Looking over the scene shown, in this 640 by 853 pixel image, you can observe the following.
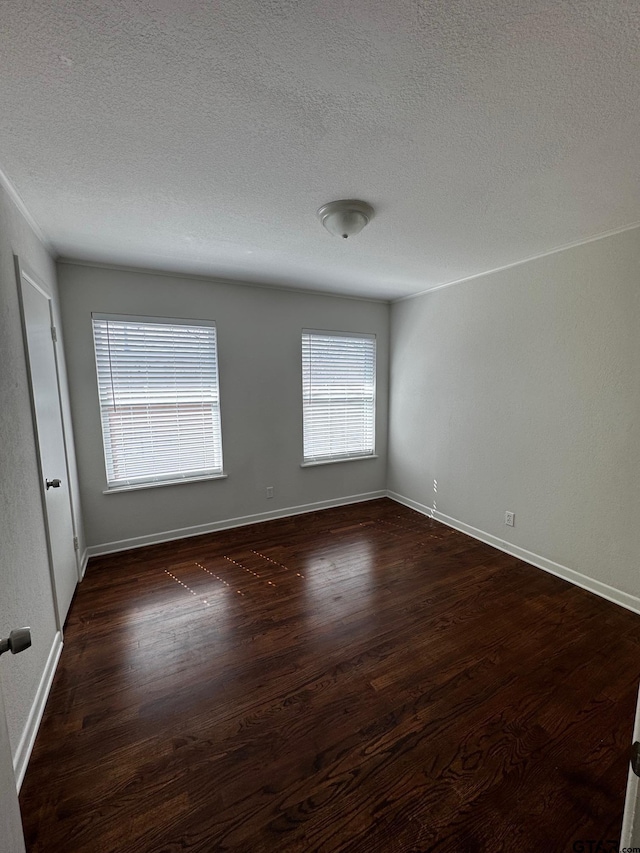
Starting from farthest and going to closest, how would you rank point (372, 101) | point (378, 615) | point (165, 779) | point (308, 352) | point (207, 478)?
point (308, 352) → point (207, 478) → point (378, 615) → point (165, 779) → point (372, 101)

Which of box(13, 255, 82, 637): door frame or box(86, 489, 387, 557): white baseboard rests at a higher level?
box(13, 255, 82, 637): door frame

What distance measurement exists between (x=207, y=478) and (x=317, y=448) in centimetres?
126

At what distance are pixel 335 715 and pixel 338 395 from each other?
3045 mm

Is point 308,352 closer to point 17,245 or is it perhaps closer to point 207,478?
point 207,478

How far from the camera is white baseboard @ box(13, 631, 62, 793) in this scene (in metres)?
1.34

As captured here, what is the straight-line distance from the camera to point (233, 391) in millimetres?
3506

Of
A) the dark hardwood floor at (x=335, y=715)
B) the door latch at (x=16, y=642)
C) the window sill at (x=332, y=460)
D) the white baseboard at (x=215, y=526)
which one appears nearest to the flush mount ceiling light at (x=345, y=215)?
the door latch at (x=16, y=642)

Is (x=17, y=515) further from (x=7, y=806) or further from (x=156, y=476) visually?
(x=156, y=476)

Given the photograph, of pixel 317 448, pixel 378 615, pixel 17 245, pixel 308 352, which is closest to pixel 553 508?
pixel 378 615

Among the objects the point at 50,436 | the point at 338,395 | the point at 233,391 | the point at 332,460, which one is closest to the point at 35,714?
the point at 50,436

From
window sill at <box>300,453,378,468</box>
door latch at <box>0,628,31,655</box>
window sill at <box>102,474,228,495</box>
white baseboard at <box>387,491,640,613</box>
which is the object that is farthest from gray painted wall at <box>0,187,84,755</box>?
white baseboard at <box>387,491,640,613</box>

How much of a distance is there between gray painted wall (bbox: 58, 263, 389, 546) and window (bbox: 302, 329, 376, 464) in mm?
108

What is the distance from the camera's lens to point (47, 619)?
185 cm

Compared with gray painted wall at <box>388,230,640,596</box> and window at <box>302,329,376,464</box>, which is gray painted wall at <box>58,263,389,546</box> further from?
gray painted wall at <box>388,230,640,596</box>
